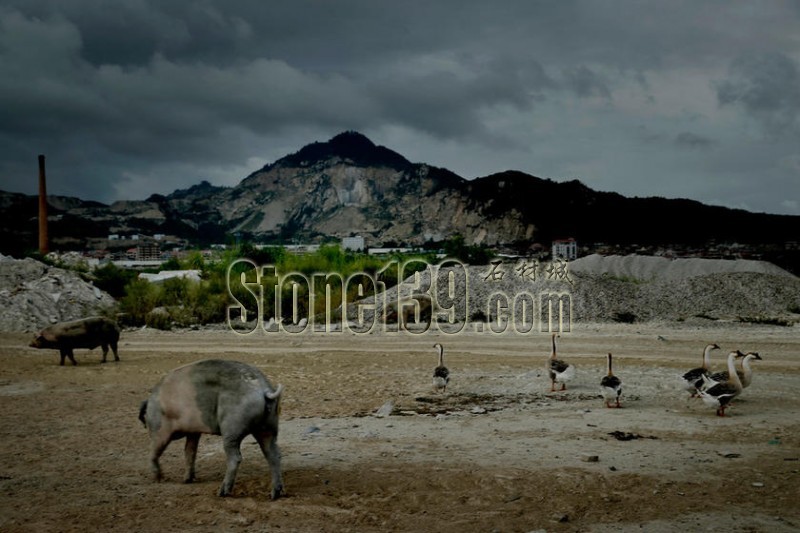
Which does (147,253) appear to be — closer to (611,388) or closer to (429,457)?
(611,388)

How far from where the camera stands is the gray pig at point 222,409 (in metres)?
6.82

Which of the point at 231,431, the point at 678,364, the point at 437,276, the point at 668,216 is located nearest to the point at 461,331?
the point at 437,276

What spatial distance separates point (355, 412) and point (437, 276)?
22608 millimetres

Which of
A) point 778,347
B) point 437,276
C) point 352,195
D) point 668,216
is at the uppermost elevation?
point 352,195

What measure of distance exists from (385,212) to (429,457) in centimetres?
12748

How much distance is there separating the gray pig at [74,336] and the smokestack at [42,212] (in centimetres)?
4193

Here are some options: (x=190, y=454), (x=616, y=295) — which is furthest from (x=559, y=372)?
(x=616, y=295)

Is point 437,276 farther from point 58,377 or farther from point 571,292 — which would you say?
point 58,377

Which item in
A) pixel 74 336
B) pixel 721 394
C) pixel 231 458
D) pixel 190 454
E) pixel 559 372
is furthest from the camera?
pixel 74 336

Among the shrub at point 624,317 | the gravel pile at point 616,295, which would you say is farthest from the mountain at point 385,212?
the shrub at point 624,317

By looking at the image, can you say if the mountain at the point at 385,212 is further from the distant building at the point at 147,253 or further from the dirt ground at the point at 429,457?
the dirt ground at the point at 429,457

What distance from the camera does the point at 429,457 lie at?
8672mm

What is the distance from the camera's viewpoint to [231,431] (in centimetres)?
678

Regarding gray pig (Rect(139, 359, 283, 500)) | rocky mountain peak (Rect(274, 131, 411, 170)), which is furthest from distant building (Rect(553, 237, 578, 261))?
rocky mountain peak (Rect(274, 131, 411, 170))
